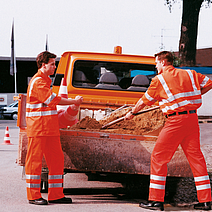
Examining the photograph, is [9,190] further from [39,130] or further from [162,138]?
[162,138]

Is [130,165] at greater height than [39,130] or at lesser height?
lesser

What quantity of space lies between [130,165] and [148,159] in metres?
0.23

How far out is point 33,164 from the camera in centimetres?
487

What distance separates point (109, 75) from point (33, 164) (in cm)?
285

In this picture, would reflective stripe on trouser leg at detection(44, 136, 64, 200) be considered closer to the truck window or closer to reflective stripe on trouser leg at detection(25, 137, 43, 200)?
reflective stripe on trouser leg at detection(25, 137, 43, 200)

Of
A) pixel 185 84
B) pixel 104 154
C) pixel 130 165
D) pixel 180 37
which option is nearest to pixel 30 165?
pixel 104 154

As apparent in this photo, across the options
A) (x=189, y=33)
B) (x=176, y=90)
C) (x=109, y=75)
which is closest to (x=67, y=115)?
(x=176, y=90)

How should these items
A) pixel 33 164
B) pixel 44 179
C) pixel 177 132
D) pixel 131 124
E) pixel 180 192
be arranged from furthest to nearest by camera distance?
pixel 131 124 < pixel 180 192 < pixel 44 179 < pixel 33 164 < pixel 177 132

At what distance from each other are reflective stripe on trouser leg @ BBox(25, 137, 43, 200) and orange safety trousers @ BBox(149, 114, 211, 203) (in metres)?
1.36

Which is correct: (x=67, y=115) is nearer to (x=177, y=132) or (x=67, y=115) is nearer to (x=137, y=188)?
(x=137, y=188)

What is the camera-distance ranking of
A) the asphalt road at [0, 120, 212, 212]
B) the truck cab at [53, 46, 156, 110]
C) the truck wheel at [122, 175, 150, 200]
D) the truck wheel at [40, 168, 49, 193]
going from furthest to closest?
the truck cab at [53, 46, 156, 110], the truck wheel at [122, 175, 150, 200], the truck wheel at [40, 168, 49, 193], the asphalt road at [0, 120, 212, 212]

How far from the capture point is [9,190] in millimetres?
5941

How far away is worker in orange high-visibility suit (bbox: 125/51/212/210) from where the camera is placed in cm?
470

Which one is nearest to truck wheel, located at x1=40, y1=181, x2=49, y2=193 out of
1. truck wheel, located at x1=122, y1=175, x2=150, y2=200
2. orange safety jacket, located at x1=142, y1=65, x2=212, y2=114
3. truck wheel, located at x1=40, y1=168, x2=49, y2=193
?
truck wheel, located at x1=40, y1=168, x2=49, y2=193
